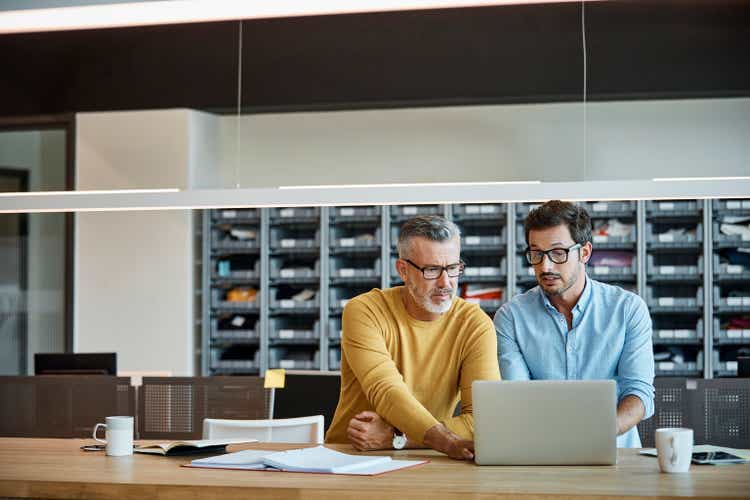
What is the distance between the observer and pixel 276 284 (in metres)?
7.46

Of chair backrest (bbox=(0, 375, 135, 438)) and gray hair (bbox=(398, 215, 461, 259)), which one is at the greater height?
gray hair (bbox=(398, 215, 461, 259))

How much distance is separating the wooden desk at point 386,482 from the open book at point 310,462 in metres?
0.04

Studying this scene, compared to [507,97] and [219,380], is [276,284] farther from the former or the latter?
[219,380]

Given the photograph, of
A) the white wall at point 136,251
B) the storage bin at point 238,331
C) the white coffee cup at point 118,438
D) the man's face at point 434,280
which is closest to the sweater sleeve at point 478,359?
the man's face at point 434,280

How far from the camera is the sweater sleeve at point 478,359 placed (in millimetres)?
2809

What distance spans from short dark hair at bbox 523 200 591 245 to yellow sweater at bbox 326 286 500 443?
15.2 inches

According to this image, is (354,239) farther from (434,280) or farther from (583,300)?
(434,280)

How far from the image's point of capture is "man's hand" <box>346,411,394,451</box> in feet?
8.80

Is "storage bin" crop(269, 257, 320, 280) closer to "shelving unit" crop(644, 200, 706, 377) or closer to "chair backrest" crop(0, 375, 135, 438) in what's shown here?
"shelving unit" crop(644, 200, 706, 377)

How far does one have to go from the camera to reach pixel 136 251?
7.66 metres

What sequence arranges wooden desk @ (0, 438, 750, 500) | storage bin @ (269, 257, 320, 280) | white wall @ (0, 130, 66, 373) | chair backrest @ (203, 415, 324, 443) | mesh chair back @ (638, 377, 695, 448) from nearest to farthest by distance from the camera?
wooden desk @ (0, 438, 750, 500), chair backrest @ (203, 415, 324, 443), mesh chair back @ (638, 377, 695, 448), storage bin @ (269, 257, 320, 280), white wall @ (0, 130, 66, 373)

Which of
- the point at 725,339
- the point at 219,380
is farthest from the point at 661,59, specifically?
the point at 219,380

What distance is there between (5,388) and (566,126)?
4.43 meters

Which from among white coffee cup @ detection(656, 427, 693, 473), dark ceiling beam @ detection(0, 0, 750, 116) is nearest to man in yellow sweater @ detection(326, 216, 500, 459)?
white coffee cup @ detection(656, 427, 693, 473)
